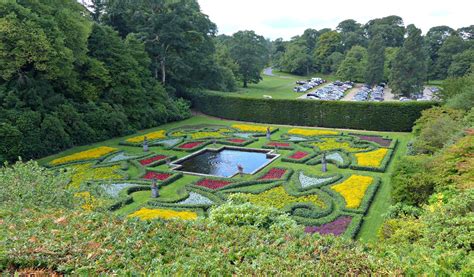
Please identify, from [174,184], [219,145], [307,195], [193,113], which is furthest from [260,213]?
[193,113]

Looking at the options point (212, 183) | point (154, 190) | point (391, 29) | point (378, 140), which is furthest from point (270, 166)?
point (391, 29)

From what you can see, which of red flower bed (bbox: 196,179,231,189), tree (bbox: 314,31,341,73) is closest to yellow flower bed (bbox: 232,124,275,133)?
red flower bed (bbox: 196,179,231,189)

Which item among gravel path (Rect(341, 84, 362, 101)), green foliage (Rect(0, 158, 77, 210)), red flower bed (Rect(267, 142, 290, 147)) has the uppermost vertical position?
green foliage (Rect(0, 158, 77, 210))

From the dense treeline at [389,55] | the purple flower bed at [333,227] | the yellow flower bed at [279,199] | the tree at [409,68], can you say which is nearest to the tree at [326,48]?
the dense treeline at [389,55]

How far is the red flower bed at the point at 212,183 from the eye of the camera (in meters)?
17.8

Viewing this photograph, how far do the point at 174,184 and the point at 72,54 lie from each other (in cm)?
1283

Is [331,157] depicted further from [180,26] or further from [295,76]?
[295,76]

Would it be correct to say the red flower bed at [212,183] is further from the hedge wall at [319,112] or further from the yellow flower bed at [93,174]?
the hedge wall at [319,112]

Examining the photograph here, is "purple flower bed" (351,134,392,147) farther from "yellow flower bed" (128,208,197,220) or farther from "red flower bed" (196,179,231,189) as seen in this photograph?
"yellow flower bed" (128,208,197,220)

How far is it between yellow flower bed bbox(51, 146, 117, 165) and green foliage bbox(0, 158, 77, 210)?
40.6ft

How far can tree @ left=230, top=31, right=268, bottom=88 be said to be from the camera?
62.1m

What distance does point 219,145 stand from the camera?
2630 centimetres

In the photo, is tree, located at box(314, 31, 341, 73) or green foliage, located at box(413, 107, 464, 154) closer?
green foliage, located at box(413, 107, 464, 154)

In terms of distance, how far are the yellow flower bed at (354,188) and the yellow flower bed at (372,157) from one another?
2391 millimetres
